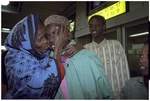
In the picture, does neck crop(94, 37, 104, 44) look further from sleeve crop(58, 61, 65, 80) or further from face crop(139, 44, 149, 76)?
sleeve crop(58, 61, 65, 80)

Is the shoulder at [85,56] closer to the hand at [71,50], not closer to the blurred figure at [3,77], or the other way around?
the hand at [71,50]

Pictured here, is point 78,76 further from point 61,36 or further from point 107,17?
point 107,17

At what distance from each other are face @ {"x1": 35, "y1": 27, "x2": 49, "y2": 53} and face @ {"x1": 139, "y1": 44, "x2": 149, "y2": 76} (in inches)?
21.7

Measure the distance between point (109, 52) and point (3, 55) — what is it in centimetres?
71

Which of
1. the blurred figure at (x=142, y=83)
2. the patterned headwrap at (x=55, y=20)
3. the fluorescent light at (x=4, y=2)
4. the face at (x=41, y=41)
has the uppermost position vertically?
the fluorescent light at (x=4, y=2)

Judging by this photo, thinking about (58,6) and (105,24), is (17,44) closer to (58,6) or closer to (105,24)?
(58,6)

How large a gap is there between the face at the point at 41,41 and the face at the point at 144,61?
55 cm

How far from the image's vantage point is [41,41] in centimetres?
80

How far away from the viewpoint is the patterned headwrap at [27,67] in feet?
2.44

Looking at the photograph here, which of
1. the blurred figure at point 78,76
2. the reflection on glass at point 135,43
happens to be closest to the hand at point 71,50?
the blurred figure at point 78,76

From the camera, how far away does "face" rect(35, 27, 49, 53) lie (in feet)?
2.58

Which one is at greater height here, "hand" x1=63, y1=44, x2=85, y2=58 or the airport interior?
the airport interior

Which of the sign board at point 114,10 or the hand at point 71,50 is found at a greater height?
the sign board at point 114,10

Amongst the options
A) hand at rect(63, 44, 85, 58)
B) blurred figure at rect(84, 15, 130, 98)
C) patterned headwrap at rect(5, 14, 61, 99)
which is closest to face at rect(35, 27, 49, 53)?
patterned headwrap at rect(5, 14, 61, 99)
